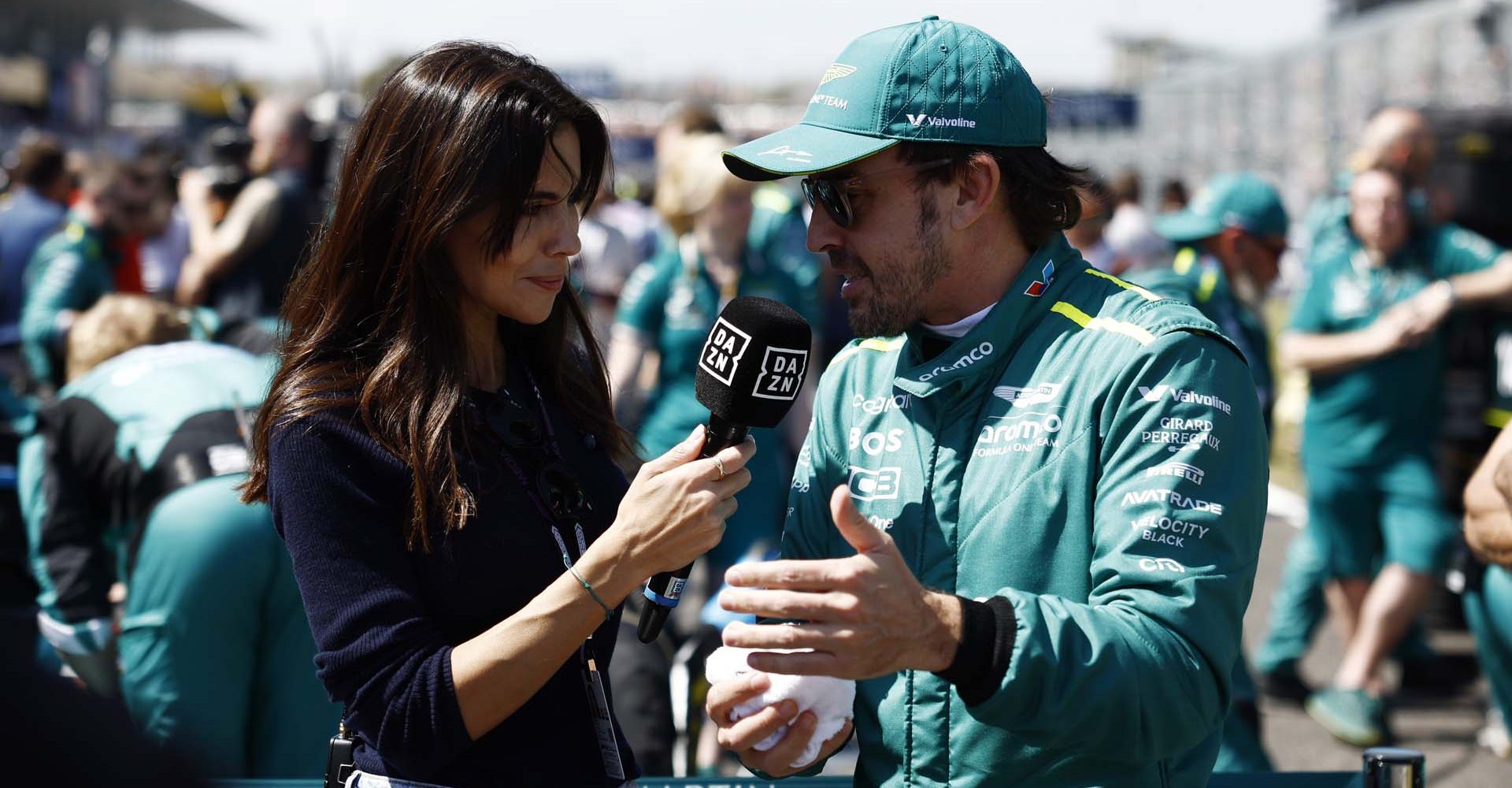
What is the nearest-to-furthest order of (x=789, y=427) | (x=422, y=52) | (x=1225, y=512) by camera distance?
1. (x=1225, y=512)
2. (x=422, y=52)
3. (x=789, y=427)

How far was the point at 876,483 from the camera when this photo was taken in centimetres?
215

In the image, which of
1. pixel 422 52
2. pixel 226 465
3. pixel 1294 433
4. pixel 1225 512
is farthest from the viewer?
pixel 1294 433

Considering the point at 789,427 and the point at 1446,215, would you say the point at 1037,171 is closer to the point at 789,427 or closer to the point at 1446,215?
the point at 789,427

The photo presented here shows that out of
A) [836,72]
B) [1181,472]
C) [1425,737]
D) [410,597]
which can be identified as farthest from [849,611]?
[1425,737]

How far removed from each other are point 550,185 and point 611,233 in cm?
697

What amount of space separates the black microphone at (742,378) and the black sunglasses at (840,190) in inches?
Answer: 6.8

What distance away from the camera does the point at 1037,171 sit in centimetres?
221

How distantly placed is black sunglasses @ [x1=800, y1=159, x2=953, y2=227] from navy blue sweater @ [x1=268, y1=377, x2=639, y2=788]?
2.10 feet

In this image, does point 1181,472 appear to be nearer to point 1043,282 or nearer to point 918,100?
point 1043,282

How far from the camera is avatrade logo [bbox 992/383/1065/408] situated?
2002 millimetres

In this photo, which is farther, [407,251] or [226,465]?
[226,465]

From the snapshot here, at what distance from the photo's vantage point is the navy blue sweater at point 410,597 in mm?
2014

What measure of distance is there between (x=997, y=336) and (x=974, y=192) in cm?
23

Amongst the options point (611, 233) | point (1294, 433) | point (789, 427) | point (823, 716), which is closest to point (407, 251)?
point (823, 716)
